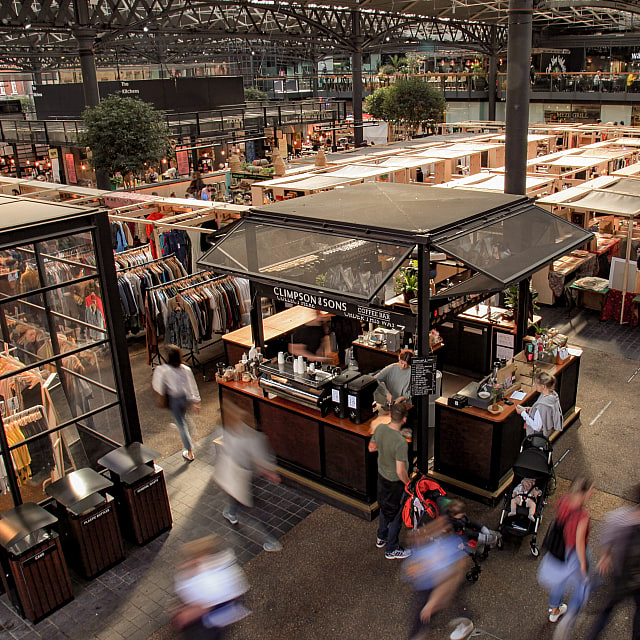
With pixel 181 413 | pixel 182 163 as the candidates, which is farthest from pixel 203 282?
pixel 182 163

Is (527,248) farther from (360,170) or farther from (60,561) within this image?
(360,170)

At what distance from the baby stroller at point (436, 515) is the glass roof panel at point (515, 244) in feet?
6.24

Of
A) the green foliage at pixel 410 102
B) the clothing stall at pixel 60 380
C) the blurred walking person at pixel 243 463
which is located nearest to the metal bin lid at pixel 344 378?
the blurred walking person at pixel 243 463

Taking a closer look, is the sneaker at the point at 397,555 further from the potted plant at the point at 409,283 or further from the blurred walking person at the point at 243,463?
the potted plant at the point at 409,283

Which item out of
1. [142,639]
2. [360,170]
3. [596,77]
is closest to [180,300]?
[142,639]

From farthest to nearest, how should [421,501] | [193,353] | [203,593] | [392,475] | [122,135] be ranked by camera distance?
[122,135]
[193,353]
[392,475]
[421,501]
[203,593]

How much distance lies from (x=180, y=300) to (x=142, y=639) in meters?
5.15

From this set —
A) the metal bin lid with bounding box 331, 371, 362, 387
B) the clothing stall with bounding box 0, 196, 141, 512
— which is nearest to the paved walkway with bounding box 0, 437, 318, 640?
the clothing stall with bounding box 0, 196, 141, 512

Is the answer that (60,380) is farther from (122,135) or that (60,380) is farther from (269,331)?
(122,135)

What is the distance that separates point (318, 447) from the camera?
658 centimetres

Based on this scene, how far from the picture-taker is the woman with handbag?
4.48m

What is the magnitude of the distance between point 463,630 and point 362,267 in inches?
129

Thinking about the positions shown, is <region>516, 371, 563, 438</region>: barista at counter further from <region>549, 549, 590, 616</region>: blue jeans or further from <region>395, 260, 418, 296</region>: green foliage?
<region>395, 260, 418, 296</region>: green foliage

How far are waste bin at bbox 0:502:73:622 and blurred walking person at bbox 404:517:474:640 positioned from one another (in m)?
2.84
